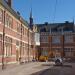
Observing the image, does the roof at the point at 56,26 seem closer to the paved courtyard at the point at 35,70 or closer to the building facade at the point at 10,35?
the building facade at the point at 10,35

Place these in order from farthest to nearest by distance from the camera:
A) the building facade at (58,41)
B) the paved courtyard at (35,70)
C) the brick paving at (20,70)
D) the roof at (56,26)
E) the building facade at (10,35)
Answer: the roof at (56,26)
the building facade at (58,41)
the building facade at (10,35)
the paved courtyard at (35,70)
the brick paving at (20,70)

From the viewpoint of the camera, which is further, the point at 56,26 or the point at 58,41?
the point at 56,26

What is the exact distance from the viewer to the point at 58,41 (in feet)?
282

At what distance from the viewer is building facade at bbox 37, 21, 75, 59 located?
277 ft

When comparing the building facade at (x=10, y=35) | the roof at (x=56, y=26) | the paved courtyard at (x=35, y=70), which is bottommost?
the paved courtyard at (x=35, y=70)

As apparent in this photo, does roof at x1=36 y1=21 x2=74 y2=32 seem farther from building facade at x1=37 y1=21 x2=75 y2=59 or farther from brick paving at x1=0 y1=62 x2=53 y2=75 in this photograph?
brick paving at x1=0 y1=62 x2=53 y2=75

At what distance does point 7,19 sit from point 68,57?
147ft

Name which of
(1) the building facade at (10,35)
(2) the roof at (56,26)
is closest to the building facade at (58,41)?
(2) the roof at (56,26)

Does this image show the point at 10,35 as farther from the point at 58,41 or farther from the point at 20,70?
the point at 58,41

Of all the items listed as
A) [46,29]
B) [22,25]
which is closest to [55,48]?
[46,29]

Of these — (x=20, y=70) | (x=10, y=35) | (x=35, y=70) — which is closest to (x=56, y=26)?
(x=10, y=35)

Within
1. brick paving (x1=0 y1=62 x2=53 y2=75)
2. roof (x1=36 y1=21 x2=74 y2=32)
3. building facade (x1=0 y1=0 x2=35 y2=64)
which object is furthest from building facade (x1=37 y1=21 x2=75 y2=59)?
brick paving (x1=0 y1=62 x2=53 y2=75)

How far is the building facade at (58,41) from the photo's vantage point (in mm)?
84375

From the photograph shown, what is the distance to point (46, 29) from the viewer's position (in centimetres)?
9000
